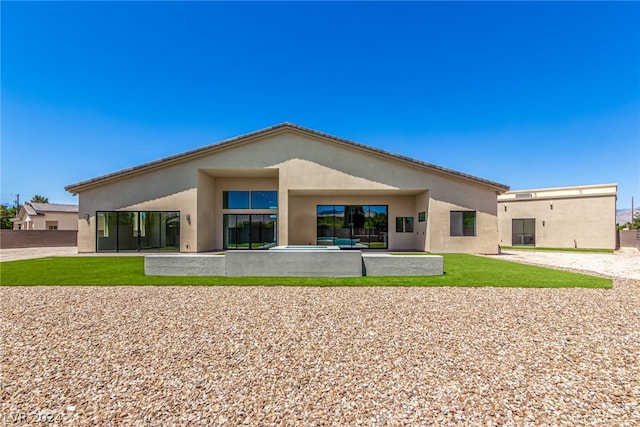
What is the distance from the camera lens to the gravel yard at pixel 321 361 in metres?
2.79

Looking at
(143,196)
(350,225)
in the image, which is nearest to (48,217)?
(143,196)

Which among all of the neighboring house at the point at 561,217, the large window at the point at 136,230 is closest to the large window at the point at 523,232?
the neighboring house at the point at 561,217

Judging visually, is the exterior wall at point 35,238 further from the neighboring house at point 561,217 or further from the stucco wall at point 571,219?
the stucco wall at point 571,219

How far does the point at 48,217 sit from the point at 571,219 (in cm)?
5336

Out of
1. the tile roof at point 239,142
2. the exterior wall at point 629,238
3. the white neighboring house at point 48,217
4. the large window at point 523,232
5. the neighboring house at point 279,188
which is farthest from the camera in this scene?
the white neighboring house at point 48,217

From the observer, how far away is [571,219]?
22094mm

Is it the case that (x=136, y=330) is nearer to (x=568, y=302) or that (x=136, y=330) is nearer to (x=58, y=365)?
(x=58, y=365)

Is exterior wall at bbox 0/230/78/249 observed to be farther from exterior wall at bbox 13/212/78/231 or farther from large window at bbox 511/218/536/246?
large window at bbox 511/218/536/246

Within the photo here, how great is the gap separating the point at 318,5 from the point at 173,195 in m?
12.6

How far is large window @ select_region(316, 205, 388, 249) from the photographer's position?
1948 centimetres

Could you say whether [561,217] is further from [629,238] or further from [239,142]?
[239,142]

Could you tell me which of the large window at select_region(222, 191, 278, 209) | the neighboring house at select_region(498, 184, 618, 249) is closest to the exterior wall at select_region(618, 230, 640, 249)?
the neighboring house at select_region(498, 184, 618, 249)

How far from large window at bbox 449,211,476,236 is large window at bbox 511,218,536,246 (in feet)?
31.3

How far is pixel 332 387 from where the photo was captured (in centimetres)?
320
